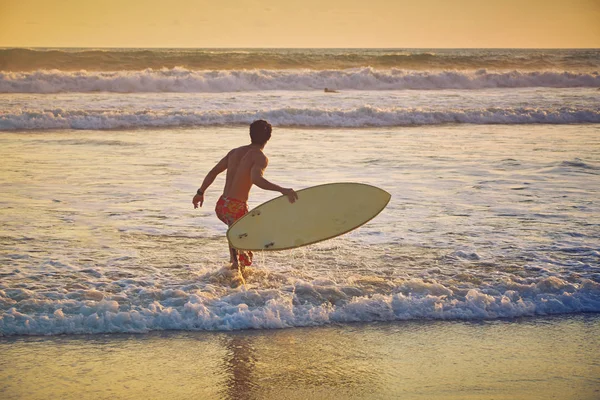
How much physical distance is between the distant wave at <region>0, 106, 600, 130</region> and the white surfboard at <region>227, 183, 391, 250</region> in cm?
1342

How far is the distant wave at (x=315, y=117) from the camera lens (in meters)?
18.7

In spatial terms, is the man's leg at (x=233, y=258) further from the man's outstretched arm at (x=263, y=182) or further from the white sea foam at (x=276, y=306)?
the man's outstretched arm at (x=263, y=182)

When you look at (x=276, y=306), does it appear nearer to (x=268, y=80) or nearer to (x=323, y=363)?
(x=323, y=363)

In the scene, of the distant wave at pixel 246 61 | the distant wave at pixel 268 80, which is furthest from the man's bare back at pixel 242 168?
the distant wave at pixel 246 61

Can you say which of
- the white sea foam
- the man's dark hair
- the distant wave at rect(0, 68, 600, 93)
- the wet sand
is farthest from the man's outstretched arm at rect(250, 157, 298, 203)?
the distant wave at rect(0, 68, 600, 93)

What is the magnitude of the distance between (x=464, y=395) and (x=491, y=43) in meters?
59.2

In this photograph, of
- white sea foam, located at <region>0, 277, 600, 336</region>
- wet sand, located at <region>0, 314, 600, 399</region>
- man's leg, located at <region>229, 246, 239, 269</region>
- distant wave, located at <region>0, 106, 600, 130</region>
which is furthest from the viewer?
distant wave, located at <region>0, 106, 600, 130</region>

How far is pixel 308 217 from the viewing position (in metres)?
5.85

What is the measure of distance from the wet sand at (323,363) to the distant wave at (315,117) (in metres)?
14.5

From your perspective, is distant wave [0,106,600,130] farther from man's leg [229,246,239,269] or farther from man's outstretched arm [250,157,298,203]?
man's outstretched arm [250,157,298,203]

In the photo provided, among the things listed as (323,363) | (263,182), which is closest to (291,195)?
(263,182)

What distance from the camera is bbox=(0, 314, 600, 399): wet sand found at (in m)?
4.04

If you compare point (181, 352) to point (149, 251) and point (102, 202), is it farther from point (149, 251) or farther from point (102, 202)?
point (102, 202)

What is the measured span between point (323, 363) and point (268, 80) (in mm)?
26622
